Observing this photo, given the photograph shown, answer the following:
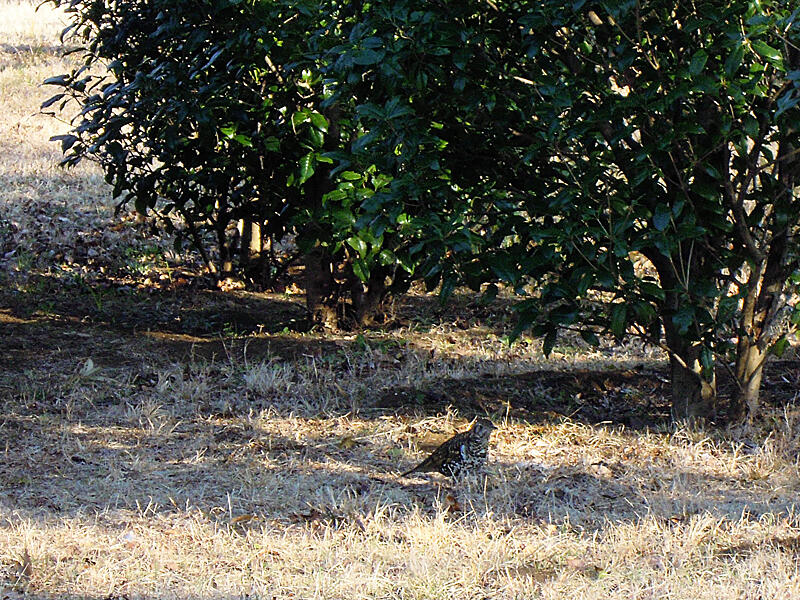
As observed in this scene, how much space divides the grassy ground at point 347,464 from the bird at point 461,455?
0.25 feet

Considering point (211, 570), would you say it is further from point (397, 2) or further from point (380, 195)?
point (397, 2)

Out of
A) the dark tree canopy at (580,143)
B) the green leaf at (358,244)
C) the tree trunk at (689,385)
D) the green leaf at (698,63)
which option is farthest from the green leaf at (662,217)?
the green leaf at (358,244)

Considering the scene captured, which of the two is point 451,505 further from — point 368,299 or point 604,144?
point 368,299

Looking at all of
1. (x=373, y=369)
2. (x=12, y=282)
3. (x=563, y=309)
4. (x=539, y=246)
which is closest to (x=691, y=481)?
(x=563, y=309)

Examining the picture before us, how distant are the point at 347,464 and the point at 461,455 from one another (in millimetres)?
574

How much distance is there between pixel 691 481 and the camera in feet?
13.9

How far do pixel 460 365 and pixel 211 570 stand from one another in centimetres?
305

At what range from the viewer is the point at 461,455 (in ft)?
14.2

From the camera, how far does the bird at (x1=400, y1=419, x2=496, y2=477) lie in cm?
432

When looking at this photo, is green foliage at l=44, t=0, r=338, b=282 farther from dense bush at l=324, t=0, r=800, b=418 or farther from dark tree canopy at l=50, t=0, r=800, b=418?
dense bush at l=324, t=0, r=800, b=418

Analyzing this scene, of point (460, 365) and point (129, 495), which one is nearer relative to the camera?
point (129, 495)

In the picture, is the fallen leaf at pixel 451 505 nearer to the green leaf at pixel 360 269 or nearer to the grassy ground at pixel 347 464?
the grassy ground at pixel 347 464

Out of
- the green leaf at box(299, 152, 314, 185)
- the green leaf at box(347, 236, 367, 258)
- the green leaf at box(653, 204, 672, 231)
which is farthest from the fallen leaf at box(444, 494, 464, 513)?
the green leaf at box(299, 152, 314, 185)

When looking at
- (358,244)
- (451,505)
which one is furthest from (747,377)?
(358,244)
